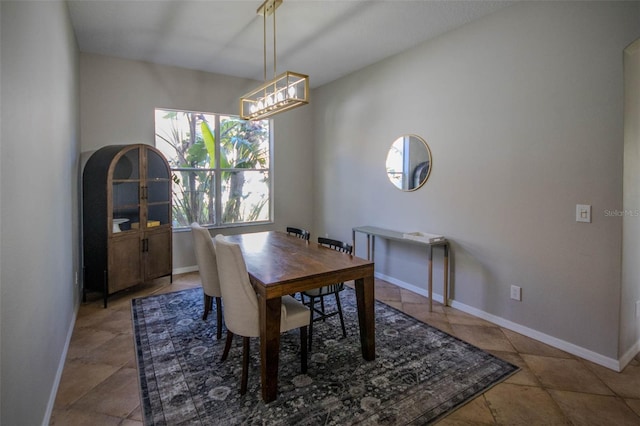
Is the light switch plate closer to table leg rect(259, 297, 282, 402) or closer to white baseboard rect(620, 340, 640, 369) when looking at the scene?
white baseboard rect(620, 340, 640, 369)

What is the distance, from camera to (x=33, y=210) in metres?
1.71

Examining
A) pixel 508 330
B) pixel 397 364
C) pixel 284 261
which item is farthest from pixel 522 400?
pixel 284 261

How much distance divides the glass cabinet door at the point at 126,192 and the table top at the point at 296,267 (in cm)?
153

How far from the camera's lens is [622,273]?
2.40 m

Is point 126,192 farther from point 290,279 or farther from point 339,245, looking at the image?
point 290,279

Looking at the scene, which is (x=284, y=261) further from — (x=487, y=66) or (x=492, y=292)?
(x=487, y=66)

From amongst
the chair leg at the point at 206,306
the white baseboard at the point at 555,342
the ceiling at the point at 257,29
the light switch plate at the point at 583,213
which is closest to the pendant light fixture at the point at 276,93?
the ceiling at the point at 257,29

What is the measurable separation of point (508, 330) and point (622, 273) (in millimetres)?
977

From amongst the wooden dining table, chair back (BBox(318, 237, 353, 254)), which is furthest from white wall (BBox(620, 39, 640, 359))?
chair back (BBox(318, 237, 353, 254))

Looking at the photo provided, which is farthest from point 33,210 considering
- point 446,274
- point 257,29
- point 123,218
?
point 446,274

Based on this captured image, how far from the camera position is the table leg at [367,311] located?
2.45 m

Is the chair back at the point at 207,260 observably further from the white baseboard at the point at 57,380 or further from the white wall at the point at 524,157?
the white wall at the point at 524,157

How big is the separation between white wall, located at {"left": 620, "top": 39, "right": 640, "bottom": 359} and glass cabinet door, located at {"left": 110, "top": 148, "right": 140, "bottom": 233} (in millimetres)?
4315

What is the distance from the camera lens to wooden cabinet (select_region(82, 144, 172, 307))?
3.55m
